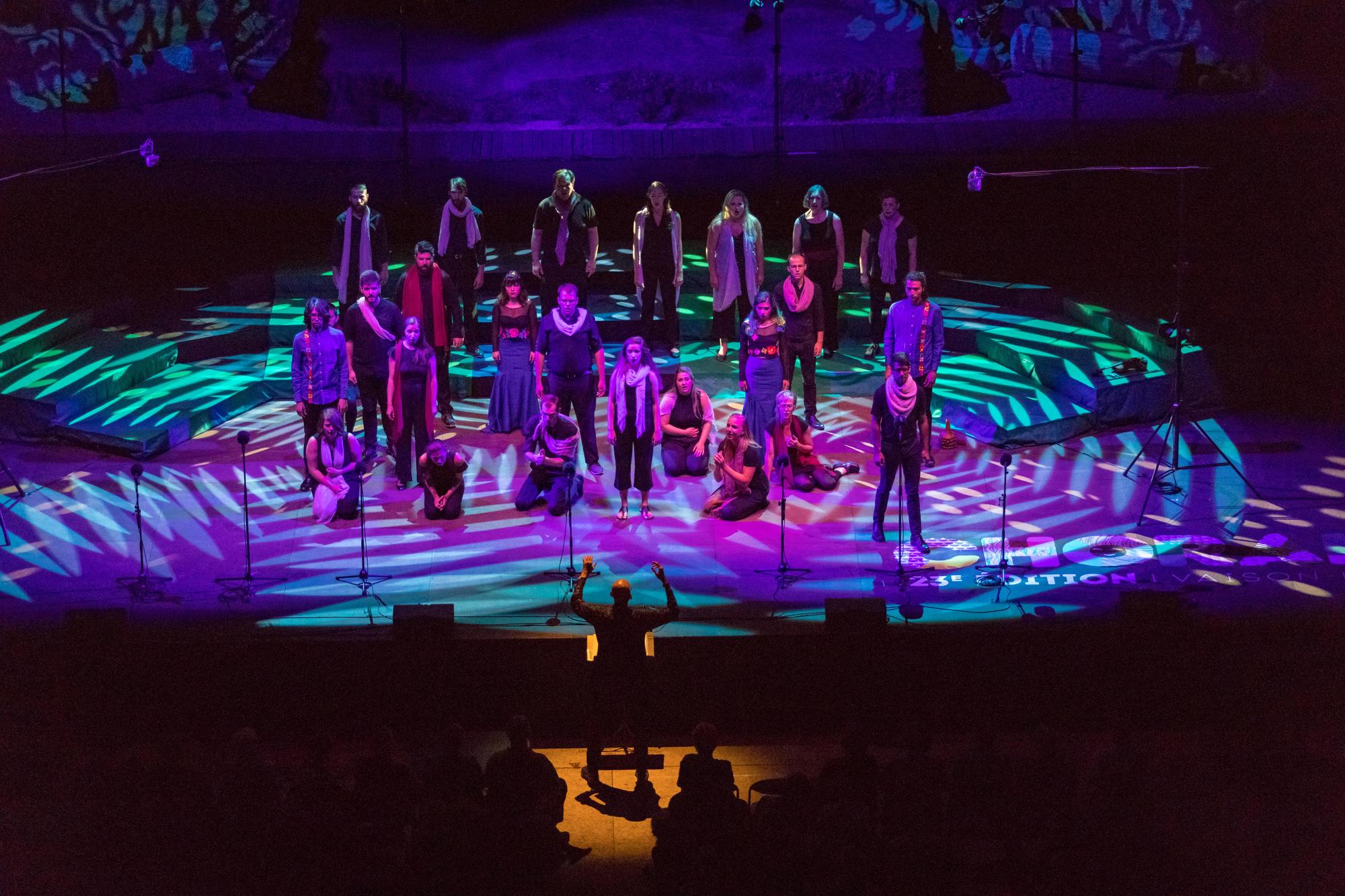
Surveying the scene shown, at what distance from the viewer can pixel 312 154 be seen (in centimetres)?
1752

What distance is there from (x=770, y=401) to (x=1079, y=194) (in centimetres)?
579

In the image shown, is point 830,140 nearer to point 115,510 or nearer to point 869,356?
point 869,356

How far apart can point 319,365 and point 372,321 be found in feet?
1.69

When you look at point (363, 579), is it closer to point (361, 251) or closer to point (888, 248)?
point (361, 251)

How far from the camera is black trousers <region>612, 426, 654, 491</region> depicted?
1119 centimetres

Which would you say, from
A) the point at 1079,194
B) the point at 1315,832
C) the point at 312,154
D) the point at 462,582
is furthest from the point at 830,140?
the point at 1315,832

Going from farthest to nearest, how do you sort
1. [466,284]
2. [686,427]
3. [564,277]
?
[466,284], [564,277], [686,427]

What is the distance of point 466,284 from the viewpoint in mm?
13938

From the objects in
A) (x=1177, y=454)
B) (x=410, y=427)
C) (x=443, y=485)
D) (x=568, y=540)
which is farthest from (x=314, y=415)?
(x=1177, y=454)

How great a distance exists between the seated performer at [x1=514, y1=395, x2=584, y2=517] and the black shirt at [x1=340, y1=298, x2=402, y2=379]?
1.21m

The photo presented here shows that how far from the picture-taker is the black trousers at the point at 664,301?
45.0 feet

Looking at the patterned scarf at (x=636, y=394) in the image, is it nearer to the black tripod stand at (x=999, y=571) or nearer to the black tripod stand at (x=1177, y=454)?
the black tripod stand at (x=999, y=571)

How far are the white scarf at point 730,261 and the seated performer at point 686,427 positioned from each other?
6.91ft

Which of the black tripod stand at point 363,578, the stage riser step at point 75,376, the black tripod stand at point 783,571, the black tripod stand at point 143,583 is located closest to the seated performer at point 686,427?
the black tripod stand at point 783,571
